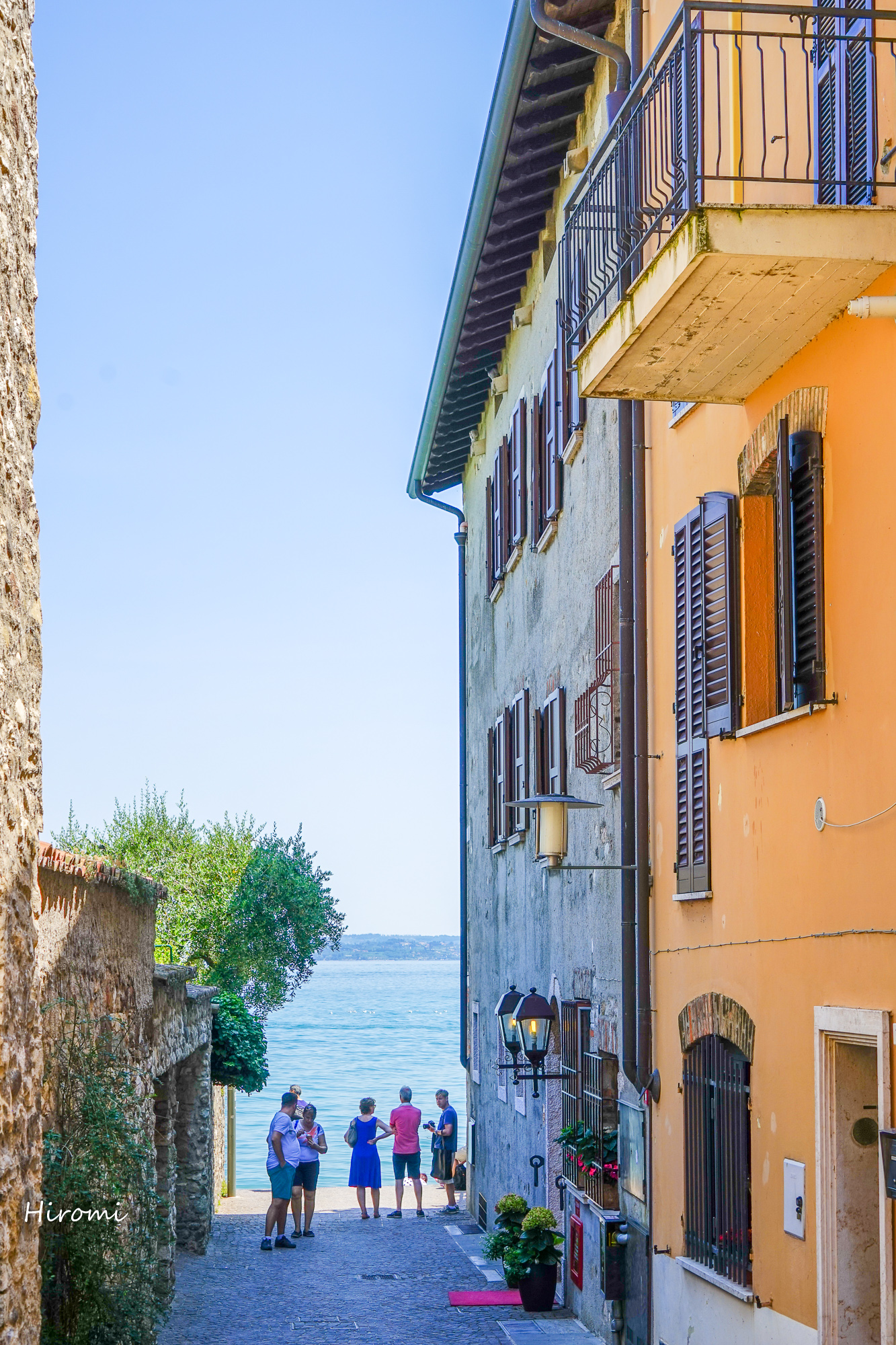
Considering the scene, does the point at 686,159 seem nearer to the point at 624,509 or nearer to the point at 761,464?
the point at 761,464

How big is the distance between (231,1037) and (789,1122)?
570 inches

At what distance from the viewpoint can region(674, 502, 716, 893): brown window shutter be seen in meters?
8.66

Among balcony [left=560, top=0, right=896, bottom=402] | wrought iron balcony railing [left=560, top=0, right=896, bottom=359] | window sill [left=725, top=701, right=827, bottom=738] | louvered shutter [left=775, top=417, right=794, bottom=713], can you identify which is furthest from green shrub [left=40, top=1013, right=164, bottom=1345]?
wrought iron balcony railing [left=560, top=0, right=896, bottom=359]

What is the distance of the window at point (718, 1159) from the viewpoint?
7.88 metres

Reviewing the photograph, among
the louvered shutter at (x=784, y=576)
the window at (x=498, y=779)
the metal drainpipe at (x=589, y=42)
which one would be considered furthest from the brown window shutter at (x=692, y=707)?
the window at (x=498, y=779)

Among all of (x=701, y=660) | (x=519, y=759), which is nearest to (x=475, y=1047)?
(x=519, y=759)

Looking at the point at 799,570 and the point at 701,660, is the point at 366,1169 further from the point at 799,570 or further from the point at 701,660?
the point at 799,570

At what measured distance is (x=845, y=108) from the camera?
254 inches

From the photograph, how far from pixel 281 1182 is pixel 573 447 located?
903 centimetres

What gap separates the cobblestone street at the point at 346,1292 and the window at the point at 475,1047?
187cm

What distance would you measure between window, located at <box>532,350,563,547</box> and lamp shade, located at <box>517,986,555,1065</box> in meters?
4.22

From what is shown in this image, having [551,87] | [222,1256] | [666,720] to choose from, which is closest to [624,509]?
[666,720]

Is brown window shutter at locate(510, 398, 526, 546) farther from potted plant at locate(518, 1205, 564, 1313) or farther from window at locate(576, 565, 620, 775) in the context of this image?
potted plant at locate(518, 1205, 564, 1313)

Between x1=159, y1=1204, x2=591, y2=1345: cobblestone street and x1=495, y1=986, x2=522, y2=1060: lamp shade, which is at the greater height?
x1=495, y1=986, x2=522, y2=1060: lamp shade
